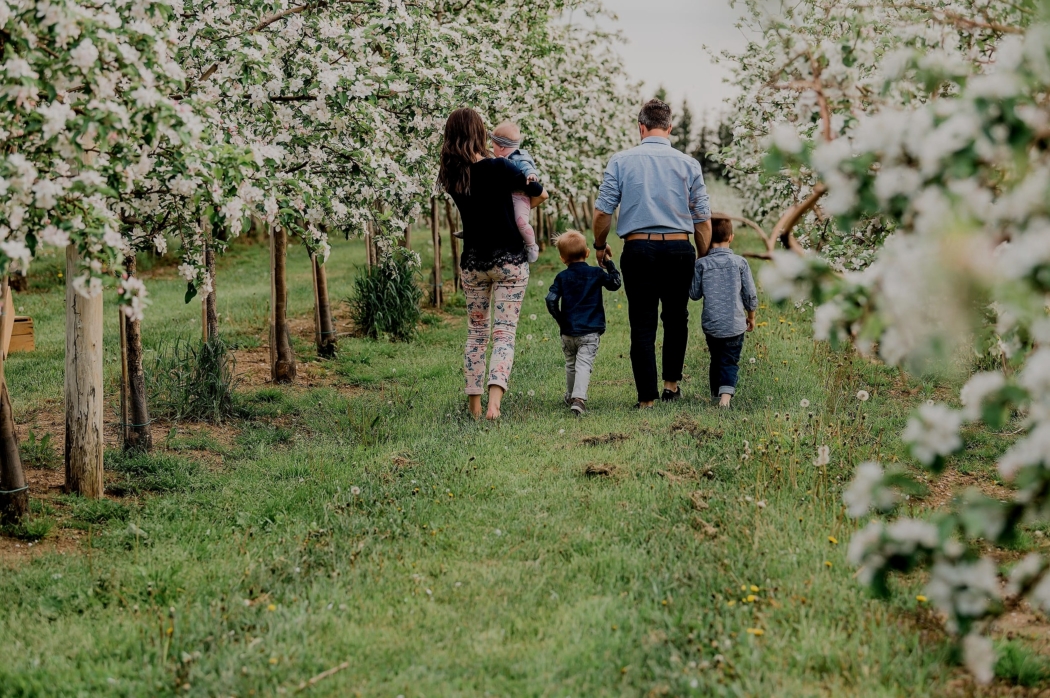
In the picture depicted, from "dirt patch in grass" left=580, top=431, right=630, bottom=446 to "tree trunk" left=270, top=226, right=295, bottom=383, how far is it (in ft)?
13.2

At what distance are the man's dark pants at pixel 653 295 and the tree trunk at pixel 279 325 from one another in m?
3.70

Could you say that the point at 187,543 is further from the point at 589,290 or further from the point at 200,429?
the point at 589,290

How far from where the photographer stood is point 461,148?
6.67 m

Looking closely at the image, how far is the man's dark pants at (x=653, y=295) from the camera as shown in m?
6.74

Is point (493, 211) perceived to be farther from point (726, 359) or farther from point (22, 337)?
point (22, 337)

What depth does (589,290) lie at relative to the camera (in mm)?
7094

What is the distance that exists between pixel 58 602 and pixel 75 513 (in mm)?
1248

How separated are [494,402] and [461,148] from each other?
6.20 feet

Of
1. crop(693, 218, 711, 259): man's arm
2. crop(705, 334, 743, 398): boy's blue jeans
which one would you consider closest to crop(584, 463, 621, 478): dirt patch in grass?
crop(705, 334, 743, 398): boy's blue jeans

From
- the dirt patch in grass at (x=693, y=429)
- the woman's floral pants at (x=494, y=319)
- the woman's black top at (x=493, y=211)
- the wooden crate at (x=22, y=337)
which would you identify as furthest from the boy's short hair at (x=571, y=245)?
the wooden crate at (x=22, y=337)

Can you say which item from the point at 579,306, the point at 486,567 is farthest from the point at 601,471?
the point at 579,306

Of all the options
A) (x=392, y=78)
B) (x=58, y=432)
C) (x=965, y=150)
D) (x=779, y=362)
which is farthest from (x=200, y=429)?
(x=965, y=150)

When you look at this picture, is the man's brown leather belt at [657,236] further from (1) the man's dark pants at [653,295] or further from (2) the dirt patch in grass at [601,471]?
(2) the dirt patch in grass at [601,471]

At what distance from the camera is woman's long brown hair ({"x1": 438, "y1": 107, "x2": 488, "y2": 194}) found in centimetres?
666
